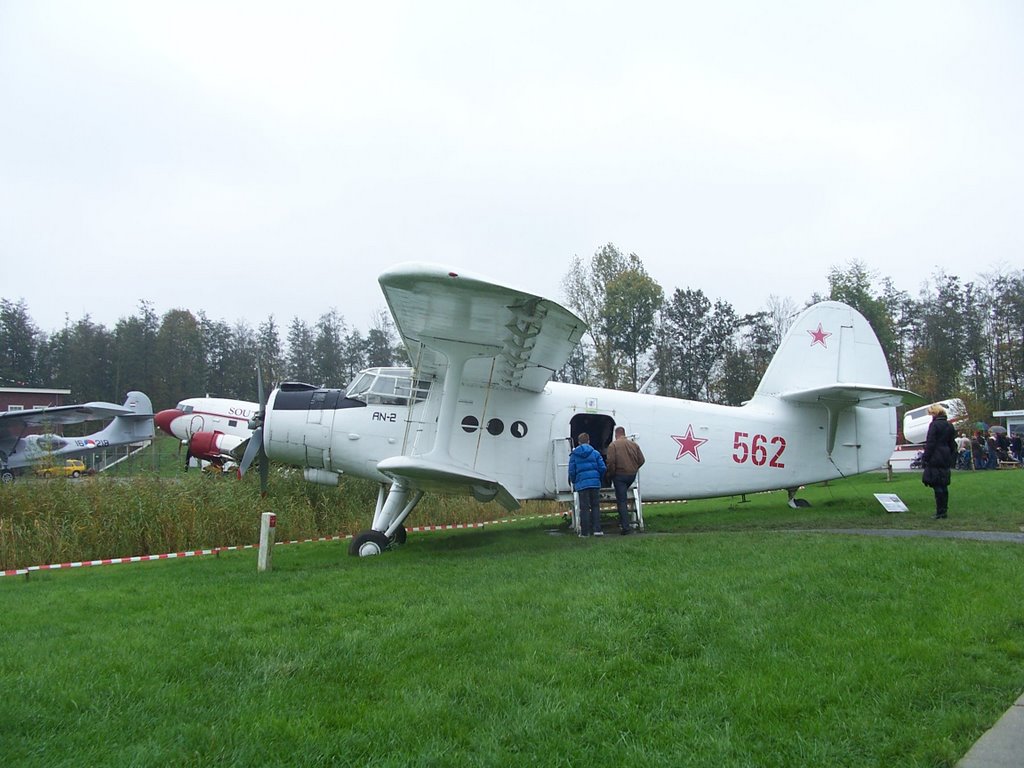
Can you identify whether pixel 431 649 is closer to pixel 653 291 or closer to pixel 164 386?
pixel 653 291

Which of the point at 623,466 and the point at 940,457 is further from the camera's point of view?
the point at 940,457

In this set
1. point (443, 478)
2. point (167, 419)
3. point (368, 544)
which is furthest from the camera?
point (167, 419)

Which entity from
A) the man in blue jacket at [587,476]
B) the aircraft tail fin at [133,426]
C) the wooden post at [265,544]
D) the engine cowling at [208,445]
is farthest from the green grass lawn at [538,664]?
the aircraft tail fin at [133,426]

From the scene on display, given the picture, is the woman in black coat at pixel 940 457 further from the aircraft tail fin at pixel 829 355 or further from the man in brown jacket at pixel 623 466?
the man in brown jacket at pixel 623 466

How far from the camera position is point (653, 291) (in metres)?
49.4

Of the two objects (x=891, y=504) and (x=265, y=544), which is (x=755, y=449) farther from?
(x=265, y=544)

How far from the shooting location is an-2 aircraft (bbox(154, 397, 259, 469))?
1104 inches

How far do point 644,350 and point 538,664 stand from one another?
47325 mm

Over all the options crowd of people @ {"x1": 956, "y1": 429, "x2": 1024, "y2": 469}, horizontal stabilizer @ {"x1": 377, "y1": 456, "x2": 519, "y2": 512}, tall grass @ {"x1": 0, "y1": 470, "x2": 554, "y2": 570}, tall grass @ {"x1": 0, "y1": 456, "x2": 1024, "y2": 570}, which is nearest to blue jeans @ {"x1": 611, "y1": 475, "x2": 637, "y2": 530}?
tall grass @ {"x1": 0, "y1": 456, "x2": 1024, "y2": 570}

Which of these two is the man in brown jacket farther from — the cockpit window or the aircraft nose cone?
the aircraft nose cone

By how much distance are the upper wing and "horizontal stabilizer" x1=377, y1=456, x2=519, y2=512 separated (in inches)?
65.4

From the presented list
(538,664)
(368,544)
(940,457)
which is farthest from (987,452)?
(538,664)

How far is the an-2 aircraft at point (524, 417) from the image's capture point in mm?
8805

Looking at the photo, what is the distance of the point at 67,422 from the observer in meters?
31.6
